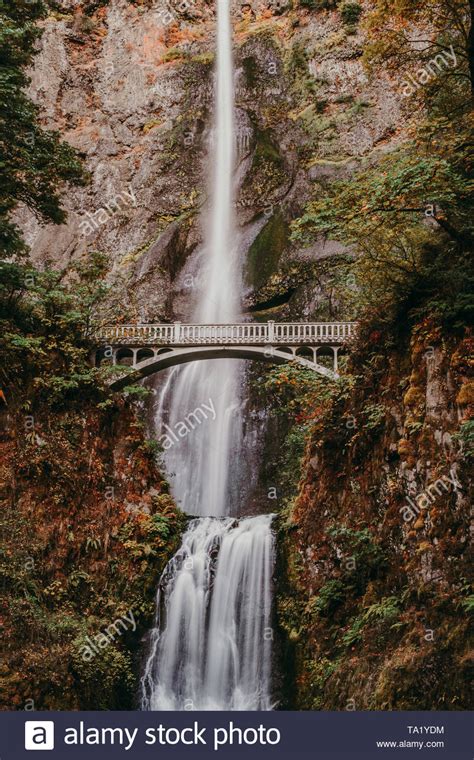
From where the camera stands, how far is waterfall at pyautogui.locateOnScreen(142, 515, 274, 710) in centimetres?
1559

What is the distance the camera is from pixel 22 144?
16.1 meters

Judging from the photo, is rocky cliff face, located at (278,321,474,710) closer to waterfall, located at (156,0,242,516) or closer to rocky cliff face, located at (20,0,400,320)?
waterfall, located at (156,0,242,516)

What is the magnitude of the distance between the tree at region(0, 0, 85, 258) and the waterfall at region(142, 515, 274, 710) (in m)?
8.38

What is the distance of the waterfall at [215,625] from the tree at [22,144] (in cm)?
838

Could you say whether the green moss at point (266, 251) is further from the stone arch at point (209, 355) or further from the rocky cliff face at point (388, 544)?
the rocky cliff face at point (388, 544)

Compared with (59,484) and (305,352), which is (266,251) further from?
(59,484)

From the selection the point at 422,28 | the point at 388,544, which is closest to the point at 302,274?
the point at 422,28

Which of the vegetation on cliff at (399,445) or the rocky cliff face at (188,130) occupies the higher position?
the rocky cliff face at (188,130)

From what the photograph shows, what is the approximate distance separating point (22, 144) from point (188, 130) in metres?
25.3

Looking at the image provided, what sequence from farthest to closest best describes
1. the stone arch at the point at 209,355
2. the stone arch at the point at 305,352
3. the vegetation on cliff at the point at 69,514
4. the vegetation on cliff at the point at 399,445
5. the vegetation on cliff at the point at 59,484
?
the stone arch at the point at 305,352 → the stone arch at the point at 209,355 → the vegetation on cliff at the point at 59,484 → the vegetation on cliff at the point at 69,514 → the vegetation on cliff at the point at 399,445

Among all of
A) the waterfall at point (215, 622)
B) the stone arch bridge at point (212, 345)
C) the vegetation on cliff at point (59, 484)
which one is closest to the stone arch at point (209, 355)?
the stone arch bridge at point (212, 345)

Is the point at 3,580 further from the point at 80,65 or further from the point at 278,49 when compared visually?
the point at 80,65

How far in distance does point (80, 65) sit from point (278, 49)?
12.4 meters

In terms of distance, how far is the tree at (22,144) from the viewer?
50.5 feet
